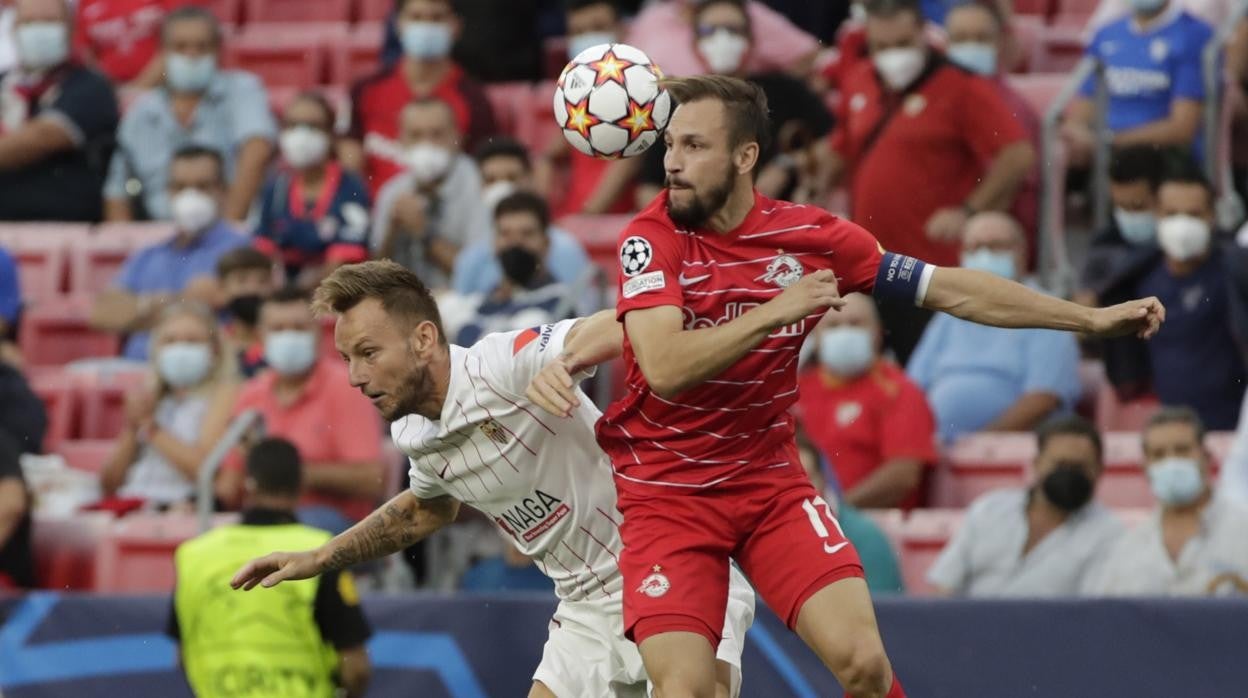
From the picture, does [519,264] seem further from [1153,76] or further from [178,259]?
[1153,76]

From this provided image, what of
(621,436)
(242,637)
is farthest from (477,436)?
(242,637)

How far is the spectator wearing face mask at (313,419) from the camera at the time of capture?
9977mm

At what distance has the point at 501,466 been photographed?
264 inches

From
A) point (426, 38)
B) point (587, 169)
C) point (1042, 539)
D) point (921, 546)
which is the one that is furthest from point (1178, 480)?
point (426, 38)

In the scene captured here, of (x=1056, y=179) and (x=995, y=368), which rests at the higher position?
(x=1056, y=179)

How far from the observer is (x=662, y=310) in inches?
242

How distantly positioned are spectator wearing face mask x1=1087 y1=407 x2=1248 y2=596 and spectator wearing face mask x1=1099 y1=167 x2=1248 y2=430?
40.4 inches

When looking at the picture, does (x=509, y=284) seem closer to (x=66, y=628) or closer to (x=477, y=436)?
(x=66, y=628)

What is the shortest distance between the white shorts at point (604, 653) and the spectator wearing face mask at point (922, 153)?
443 cm

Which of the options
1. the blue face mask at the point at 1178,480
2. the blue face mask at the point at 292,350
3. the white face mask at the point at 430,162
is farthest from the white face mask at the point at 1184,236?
the blue face mask at the point at 292,350

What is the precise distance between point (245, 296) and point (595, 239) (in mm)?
1748

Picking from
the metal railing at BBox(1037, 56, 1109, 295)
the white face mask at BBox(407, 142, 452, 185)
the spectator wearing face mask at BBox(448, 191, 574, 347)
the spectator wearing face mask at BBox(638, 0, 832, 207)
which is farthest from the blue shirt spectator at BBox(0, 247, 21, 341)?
the metal railing at BBox(1037, 56, 1109, 295)

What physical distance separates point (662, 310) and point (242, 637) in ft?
9.90

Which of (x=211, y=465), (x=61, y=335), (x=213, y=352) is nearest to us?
(x=211, y=465)
